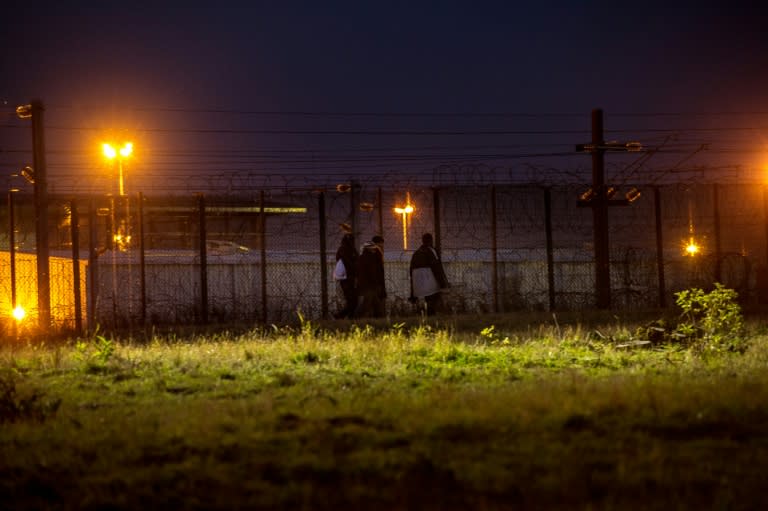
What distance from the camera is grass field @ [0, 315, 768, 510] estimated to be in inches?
205

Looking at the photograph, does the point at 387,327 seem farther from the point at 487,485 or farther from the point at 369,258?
the point at 487,485

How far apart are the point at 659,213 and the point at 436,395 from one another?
12.0m

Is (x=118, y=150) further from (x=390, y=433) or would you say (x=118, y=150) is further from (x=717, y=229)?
(x=390, y=433)

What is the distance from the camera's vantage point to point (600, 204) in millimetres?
18719

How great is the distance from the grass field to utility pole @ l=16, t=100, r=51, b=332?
6.79 m

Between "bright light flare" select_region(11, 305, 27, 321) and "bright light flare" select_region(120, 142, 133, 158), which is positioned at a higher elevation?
"bright light flare" select_region(120, 142, 133, 158)

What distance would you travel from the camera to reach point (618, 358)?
10.3 meters

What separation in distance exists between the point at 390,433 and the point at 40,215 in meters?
12.5

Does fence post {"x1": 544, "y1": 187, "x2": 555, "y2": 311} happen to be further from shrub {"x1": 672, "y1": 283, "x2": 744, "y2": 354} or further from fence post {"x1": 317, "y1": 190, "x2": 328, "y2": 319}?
shrub {"x1": 672, "y1": 283, "x2": 744, "y2": 354}

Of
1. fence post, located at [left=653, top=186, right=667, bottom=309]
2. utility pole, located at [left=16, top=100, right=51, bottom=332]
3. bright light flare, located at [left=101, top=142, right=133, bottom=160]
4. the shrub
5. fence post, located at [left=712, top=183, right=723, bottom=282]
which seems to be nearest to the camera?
the shrub

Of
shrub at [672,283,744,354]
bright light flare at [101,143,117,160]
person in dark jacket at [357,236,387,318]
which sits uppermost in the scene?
bright light flare at [101,143,117,160]

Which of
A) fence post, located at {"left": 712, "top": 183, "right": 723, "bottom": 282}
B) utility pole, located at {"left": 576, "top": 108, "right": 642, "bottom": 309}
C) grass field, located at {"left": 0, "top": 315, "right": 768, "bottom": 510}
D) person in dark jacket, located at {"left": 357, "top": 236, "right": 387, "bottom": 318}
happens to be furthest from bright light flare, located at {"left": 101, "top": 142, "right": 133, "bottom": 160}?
fence post, located at {"left": 712, "top": 183, "right": 723, "bottom": 282}

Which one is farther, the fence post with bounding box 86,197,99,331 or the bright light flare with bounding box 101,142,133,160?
the bright light flare with bounding box 101,142,133,160

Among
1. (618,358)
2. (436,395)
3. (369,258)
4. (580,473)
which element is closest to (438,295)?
(369,258)
